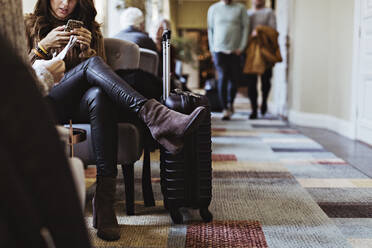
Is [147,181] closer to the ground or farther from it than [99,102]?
closer to the ground

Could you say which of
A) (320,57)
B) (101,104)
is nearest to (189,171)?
(101,104)

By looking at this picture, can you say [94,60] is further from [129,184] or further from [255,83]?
[255,83]

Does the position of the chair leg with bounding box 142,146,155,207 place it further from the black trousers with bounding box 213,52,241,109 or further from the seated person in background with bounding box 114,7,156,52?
the black trousers with bounding box 213,52,241,109

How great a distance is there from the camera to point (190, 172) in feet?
6.04

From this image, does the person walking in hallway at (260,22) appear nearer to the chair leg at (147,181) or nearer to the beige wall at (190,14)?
the chair leg at (147,181)

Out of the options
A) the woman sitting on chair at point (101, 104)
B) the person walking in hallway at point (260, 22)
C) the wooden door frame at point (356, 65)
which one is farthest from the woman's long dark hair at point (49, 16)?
the person walking in hallway at point (260, 22)

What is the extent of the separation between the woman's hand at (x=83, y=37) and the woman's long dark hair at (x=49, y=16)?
112 millimetres

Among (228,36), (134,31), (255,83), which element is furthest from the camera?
(255,83)

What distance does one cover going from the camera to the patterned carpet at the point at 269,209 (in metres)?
1.68

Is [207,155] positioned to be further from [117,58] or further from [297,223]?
[117,58]

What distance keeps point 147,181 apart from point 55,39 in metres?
0.75

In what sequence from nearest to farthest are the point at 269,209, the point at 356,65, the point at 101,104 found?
the point at 101,104
the point at 269,209
the point at 356,65

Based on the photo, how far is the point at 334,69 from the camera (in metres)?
5.00

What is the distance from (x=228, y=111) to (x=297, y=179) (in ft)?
10.2
